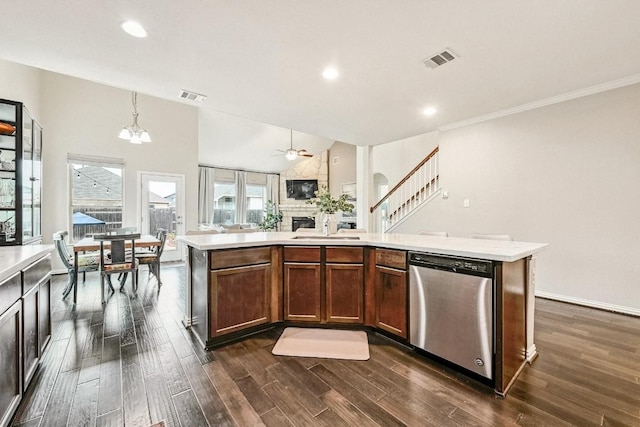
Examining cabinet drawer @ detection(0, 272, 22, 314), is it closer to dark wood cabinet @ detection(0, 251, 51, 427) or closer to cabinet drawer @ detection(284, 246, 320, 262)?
dark wood cabinet @ detection(0, 251, 51, 427)

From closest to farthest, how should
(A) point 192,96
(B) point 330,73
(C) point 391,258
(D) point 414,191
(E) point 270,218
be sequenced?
(C) point 391,258 < (B) point 330,73 < (A) point 192,96 < (D) point 414,191 < (E) point 270,218

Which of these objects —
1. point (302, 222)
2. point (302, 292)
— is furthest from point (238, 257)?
point (302, 222)

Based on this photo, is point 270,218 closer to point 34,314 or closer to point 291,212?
point 291,212

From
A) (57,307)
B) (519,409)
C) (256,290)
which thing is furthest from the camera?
(57,307)

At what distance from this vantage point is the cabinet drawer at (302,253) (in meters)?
2.62

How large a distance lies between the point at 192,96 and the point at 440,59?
2825 millimetres

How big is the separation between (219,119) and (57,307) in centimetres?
499

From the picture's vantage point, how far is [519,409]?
1610mm

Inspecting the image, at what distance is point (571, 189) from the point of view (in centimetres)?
346

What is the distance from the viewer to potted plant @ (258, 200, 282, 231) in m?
9.35

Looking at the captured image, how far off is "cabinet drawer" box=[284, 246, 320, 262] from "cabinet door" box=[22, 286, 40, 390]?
1763 mm

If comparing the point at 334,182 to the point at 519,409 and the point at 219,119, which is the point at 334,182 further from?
the point at 519,409

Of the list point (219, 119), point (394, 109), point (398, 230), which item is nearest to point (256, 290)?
point (394, 109)

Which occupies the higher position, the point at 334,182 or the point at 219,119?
the point at 219,119
